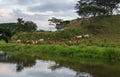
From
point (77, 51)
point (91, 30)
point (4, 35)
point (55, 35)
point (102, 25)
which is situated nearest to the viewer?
point (77, 51)

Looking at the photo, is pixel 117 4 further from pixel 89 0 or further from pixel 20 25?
pixel 20 25

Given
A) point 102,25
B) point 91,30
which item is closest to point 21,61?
point 91,30

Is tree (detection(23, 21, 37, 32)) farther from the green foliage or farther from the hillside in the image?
the green foliage

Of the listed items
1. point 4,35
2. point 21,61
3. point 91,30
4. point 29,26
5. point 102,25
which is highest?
point 102,25

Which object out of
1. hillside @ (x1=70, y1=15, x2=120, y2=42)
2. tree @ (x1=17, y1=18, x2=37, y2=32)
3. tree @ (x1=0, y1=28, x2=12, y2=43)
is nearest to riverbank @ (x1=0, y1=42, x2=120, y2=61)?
tree @ (x1=0, y1=28, x2=12, y2=43)

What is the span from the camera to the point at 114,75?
20453 mm

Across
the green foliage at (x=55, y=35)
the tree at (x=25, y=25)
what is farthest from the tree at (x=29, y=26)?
the green foliage at (x=55, y=35)

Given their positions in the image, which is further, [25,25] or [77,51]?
[25,25]

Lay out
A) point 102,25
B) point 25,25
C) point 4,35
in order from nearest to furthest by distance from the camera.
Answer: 1. point 102,25
2. point 4,35
3. point 25,25

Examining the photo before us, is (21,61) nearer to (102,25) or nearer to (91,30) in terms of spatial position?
(91,30)

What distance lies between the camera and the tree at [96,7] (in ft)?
185

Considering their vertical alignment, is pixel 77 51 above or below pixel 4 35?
below

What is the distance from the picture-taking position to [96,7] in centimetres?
5662

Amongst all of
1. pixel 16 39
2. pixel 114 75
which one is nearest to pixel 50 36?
pixel 16 39
